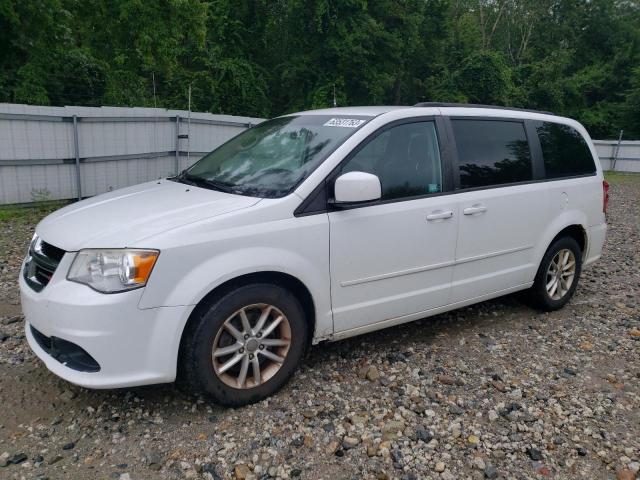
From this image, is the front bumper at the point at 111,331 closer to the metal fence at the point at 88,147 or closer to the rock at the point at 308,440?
the rock at the point at 308,440

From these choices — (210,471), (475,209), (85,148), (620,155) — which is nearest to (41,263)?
(210,471)

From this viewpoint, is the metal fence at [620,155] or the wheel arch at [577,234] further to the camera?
the metal fence at [620,155]

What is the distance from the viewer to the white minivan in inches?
109

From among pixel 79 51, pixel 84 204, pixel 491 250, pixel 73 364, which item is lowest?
pixel 73 364

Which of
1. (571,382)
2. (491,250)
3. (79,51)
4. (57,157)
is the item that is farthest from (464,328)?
(79,51)

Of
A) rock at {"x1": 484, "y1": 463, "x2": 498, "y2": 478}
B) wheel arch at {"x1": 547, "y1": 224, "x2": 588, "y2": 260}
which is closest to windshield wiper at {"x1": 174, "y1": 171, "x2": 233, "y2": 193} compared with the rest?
rock at {"x1": 484, "y1": 463, "x2": 498, "y2": 478}

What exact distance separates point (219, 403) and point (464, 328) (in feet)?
7.73

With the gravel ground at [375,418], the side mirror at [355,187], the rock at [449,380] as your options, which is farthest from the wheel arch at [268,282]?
the rock at [449,380]

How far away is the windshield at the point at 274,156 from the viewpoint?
3.37m

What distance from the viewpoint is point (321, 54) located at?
82.5 feet

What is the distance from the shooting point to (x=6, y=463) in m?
2.62

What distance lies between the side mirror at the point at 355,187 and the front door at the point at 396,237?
16cm

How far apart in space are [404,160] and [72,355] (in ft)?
7.93

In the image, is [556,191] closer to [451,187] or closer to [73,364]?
[451,187]
